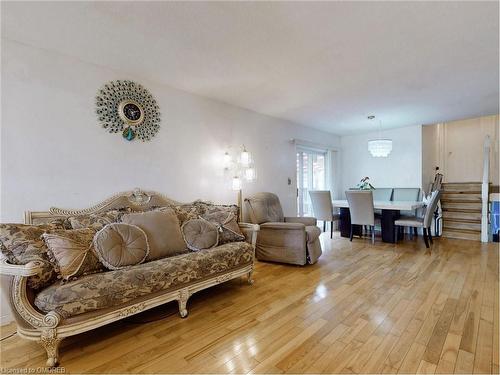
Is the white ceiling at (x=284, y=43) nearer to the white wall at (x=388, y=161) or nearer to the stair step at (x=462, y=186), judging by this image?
the white wall at (x=388, y=161)

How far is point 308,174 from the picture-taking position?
584cm

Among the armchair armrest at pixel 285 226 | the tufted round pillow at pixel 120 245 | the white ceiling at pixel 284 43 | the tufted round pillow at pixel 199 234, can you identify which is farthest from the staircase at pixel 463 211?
the tufted round pillow at pixel 120 245

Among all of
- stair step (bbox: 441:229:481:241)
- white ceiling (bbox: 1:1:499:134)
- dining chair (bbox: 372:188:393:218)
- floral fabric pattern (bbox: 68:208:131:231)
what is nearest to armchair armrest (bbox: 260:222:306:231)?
white ceiling (bbox: 1:1:499:134)

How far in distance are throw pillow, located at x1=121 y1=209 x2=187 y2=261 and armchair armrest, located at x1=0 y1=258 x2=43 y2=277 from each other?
828 mm

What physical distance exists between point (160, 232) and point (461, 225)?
231 inches

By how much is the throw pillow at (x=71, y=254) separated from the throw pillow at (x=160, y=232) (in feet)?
1.35

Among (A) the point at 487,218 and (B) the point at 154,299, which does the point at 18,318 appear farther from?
(A) the point at 487,218

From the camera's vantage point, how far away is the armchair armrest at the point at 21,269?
5.03ft

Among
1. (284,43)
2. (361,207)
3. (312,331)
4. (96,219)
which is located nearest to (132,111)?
(96,219)

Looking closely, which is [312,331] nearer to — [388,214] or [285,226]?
[285,226]

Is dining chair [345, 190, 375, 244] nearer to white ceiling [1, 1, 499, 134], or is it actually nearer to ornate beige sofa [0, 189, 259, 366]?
white ceiling [1, 1, 499, 134]

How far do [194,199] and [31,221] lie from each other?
5.59ft

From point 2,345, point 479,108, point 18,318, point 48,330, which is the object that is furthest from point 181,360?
point 479,108

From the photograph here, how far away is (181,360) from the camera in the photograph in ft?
5.42
